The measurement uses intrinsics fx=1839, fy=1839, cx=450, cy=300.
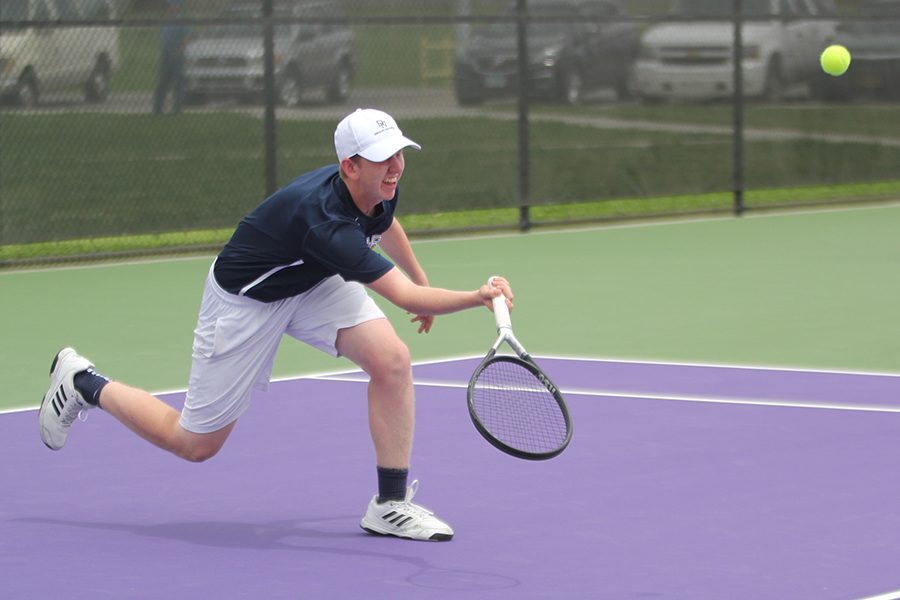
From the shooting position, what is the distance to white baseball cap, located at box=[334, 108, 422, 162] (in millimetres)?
5160

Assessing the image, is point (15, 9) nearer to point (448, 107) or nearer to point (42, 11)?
point (42, 11)

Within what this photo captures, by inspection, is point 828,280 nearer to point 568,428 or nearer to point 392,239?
point 392,239

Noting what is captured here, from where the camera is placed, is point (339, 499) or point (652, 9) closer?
point (339, 499)

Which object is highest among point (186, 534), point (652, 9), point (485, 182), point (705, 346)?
point (652, 9)

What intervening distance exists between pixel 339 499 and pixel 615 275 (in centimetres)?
597

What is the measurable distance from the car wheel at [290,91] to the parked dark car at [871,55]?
516 cm

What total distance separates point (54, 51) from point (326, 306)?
668 centimetres

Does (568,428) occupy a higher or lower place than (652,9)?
lower

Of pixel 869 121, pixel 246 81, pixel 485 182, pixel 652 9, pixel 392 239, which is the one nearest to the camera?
pixel 392 239

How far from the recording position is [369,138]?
17.0ft

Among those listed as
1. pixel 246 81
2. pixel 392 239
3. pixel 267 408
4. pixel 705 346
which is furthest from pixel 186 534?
pixel 246 81

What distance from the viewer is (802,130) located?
622 inches

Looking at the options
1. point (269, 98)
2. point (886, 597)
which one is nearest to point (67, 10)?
point (269, 98)

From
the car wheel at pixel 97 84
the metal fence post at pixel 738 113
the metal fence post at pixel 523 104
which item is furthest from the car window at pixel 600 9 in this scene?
the car wheel at pixel 97 84
